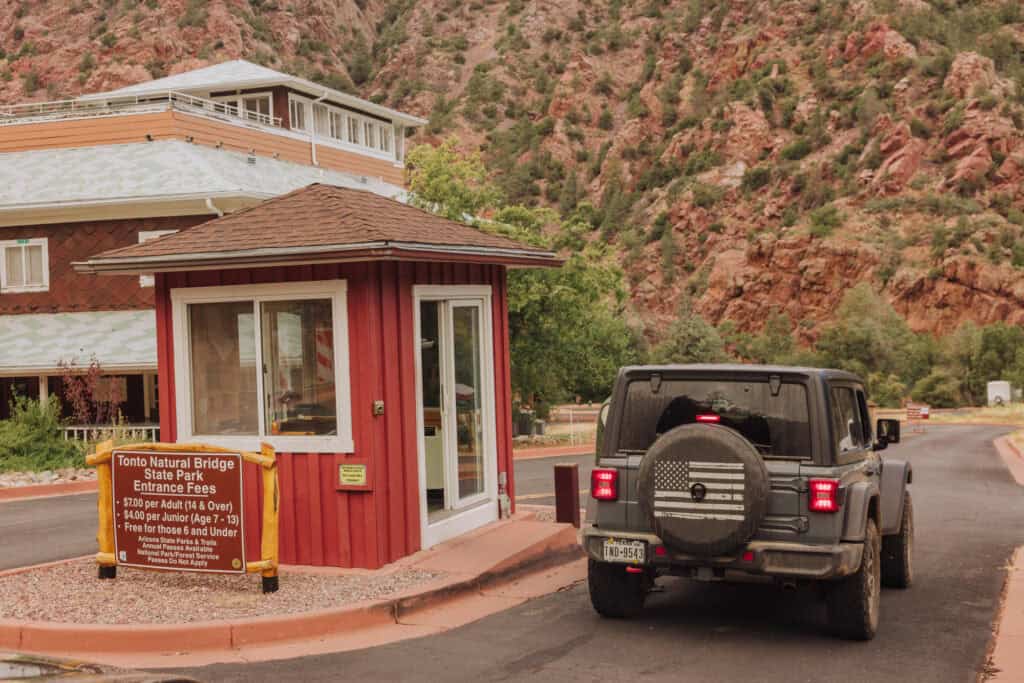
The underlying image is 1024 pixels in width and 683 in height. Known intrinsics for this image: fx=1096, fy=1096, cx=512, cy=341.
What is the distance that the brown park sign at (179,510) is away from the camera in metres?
8.88

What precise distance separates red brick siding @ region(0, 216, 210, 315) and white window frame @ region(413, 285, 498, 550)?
17604 millimetres

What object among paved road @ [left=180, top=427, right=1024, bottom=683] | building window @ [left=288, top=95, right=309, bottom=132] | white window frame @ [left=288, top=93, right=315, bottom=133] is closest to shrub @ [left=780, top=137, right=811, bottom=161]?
white window frame @ [left=288, top=93, right=315, bottom=133]

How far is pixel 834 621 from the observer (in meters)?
7.68

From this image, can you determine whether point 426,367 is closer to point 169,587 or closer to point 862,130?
point 169,587

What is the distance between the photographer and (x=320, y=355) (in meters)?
9.95

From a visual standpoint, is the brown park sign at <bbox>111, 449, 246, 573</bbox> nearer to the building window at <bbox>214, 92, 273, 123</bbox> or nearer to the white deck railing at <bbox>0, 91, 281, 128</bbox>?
the white deck railing at <bbox>0, 91, 281, 128</bbox>

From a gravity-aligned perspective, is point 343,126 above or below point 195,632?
above

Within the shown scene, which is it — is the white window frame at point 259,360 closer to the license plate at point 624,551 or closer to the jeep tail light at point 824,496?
the license plate at point 624,551

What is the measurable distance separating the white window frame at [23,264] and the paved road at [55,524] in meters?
11.2

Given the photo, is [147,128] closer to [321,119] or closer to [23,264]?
[23,264]

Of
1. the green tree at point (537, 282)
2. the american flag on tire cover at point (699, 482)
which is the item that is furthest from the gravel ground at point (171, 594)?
the green tree at point (537, 282)

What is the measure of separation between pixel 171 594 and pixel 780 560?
196 inches

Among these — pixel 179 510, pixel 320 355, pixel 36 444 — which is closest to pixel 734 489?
pixel 320 355

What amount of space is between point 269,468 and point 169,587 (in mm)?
1562
